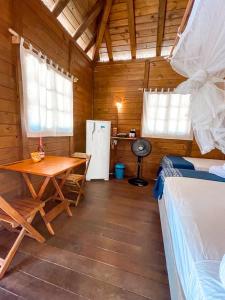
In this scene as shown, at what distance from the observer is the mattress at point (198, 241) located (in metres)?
0.67

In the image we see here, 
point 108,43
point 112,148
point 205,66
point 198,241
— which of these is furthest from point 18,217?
point 108,43

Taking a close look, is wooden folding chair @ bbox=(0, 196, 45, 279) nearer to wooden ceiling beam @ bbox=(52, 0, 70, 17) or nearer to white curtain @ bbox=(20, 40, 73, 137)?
white curtain @ bbox=(20, 40, 73, 137)

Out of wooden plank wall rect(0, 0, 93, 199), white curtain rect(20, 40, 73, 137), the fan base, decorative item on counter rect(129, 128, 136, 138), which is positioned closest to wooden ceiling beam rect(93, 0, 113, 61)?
wooden plank wall rect(0, 0, 93, 199)

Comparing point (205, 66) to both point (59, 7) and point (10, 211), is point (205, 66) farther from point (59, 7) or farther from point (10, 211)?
point (59, 7)

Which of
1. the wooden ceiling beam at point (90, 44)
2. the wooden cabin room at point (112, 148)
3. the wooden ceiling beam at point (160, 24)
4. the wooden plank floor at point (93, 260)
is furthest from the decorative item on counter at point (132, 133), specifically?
the wooden ceiling beam at point (90, 44)

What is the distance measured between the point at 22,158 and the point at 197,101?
7.02 feet

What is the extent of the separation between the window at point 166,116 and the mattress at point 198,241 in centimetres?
234

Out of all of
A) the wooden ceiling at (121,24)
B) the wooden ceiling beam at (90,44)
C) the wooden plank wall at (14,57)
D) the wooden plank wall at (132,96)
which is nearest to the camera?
the wooden plank wall at (14,57)

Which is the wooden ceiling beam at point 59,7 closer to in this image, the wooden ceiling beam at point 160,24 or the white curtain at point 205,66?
the wooden ceiling beam at point 160,24

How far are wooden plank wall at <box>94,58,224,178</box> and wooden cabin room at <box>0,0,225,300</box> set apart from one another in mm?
25

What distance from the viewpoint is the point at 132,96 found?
409 centimetres

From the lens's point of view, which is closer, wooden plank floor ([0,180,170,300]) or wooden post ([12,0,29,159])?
wooden plank floor ([0,180,170,300])

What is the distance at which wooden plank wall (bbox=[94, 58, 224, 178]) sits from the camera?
12.6 ft

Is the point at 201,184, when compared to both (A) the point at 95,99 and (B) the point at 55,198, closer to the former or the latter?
(B) the point at 55,198
